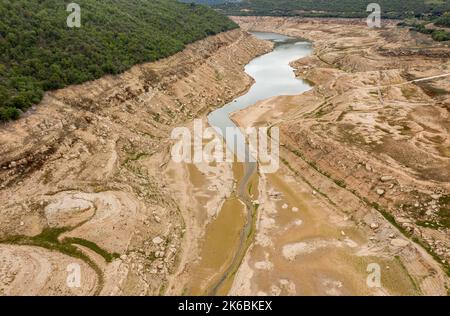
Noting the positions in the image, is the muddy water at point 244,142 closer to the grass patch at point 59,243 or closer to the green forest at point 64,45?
the grass patch at point 59,243

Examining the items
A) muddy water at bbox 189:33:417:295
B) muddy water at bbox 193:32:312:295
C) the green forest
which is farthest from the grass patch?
the green forest

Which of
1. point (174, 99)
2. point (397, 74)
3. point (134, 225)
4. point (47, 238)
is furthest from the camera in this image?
point (397, 74)

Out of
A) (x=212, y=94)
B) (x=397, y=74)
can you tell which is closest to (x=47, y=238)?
(x=212, y=94)

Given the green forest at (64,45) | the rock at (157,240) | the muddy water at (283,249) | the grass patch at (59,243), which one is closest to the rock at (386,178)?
the muddy water at (283,249)

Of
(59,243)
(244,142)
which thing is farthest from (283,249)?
(244,142)

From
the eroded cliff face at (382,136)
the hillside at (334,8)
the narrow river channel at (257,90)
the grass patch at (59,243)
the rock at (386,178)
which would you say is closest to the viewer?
the grass patch at (59,243)

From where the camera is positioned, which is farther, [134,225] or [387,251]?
[134,225]

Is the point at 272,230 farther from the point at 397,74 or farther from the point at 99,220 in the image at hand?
the point at 397,74
